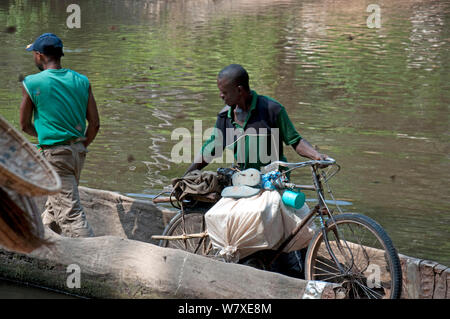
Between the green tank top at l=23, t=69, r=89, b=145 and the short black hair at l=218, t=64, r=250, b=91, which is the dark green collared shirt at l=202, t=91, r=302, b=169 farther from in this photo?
the green tank top at l=23, t=69, r=89, b=145

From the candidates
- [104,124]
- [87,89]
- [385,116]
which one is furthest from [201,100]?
[87,89]

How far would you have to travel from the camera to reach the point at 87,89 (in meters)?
5.71

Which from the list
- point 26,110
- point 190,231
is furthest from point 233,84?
point 26,110

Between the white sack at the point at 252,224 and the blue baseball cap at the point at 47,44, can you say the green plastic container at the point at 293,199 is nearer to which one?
the white sack at the point at 252,224

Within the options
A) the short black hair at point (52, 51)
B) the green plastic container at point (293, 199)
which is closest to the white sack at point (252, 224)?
the green plastic container at point (293, 199)

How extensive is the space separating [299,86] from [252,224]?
10229mm

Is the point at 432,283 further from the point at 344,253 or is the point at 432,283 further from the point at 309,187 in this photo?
the point at 309,187

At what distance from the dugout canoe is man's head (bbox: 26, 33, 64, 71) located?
4.40ft

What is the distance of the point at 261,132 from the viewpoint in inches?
207

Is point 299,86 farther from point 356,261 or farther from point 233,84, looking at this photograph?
point 356,261

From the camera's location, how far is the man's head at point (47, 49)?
5512 mm

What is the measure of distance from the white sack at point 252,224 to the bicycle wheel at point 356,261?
24 centimetres

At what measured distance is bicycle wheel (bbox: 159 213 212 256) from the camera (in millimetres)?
5605

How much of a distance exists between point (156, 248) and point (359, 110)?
8383 mm
